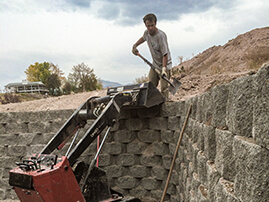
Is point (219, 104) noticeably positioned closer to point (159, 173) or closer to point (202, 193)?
point (202, 193)

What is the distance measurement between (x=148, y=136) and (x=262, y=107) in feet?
14.3

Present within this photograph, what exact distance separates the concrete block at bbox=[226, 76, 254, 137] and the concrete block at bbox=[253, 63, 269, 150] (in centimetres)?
15

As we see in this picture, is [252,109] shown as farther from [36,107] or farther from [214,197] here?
[36,107]

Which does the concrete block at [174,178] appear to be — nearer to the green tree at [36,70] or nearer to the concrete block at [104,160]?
the concrete block at [104,160]

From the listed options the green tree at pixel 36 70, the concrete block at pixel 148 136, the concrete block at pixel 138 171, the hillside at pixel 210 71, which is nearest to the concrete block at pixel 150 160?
the concrete block at pixel 138 171

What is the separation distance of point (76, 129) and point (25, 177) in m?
1.47

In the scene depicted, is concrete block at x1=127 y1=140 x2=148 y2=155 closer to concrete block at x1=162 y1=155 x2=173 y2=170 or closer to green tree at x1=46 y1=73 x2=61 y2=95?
concrete block at x1=162 y1=155 x2=173 y2=170

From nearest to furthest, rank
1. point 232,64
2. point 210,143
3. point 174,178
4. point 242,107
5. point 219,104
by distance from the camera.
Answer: point 242,107
point 219,104
point 210,143
point 174,178
point 232,64

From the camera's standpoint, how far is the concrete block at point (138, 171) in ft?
18.2

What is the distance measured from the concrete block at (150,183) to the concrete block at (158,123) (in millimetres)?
1118

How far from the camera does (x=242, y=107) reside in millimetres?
1548

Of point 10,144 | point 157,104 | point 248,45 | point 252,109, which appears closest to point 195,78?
point 248,45

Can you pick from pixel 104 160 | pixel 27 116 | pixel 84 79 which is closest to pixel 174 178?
pixel 104 160

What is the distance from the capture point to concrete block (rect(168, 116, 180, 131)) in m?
4.97
